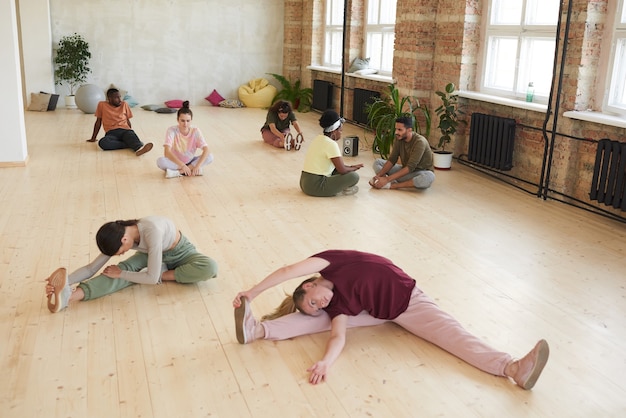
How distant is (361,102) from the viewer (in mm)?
10734

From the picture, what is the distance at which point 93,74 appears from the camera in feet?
41.7

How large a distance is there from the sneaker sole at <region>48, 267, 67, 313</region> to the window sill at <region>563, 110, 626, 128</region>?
4537 millimetres

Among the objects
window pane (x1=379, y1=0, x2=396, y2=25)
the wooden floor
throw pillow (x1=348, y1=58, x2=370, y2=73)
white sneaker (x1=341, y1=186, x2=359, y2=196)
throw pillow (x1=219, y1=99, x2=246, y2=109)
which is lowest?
the wooden floor

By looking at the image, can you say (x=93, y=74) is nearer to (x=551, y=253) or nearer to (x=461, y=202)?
(x=461, y=202)

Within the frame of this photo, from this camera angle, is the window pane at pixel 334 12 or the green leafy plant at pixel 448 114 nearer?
the green leafy plant at pixel 448 114

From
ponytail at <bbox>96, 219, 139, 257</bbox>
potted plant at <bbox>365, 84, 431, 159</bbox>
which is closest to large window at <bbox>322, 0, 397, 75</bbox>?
potted plant at <bbox>365, 84, 431, 159</bbox>

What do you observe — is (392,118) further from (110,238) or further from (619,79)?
(110,238)

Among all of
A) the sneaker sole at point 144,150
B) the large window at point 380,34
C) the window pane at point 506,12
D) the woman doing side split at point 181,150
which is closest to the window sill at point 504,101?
the window pane at point 506,12

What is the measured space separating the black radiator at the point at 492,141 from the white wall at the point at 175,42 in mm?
7436

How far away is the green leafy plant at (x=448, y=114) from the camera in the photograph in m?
7.71

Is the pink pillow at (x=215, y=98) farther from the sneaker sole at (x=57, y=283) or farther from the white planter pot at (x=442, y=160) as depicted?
the sneaker sole at (x=57, y=283)

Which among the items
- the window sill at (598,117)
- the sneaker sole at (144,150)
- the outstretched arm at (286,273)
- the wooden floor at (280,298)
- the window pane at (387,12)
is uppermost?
the window pane at (387,12)

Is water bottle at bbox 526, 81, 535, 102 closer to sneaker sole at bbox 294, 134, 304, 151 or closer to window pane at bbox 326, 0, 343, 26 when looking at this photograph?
sneaker sole at bbox 294, 134, 304, 151

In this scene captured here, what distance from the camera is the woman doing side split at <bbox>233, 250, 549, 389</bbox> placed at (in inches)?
123
